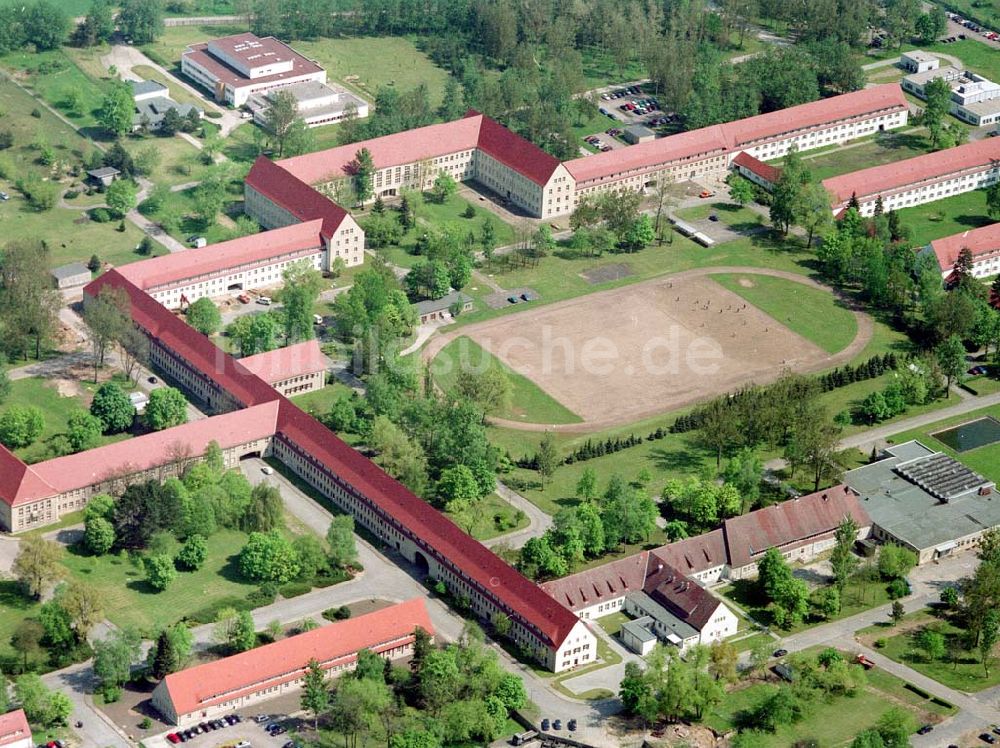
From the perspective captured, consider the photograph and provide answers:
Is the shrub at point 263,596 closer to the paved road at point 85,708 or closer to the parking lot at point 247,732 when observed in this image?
the parking lot at point 247,732

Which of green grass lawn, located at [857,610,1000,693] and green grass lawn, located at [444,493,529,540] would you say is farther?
green grass lawn, located at [444,493,529,540]

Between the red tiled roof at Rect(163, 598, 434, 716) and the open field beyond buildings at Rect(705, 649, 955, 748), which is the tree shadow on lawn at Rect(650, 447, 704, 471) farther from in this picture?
the red tiled roof at Rect(163, 598, 434, 716)

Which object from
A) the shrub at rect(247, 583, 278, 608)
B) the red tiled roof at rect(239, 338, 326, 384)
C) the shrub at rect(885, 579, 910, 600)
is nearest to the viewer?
the shrub at rect(247, 583, 278, 608)

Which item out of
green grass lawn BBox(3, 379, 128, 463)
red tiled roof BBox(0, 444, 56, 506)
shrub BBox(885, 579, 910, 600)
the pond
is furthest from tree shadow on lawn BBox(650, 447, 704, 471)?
red tiled roof BBox(0, 444, 56, 506)

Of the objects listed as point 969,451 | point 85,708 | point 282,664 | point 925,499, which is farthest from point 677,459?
point 85,708

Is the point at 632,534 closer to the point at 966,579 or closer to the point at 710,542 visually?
the point at 710,542

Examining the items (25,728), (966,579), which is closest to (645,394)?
(966,579)

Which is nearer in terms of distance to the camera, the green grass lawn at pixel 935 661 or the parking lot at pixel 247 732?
the parking lot at pixel 247 732

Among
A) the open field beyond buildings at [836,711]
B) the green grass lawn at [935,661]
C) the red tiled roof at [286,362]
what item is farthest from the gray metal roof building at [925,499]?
the red tiled roof at [286,362]
